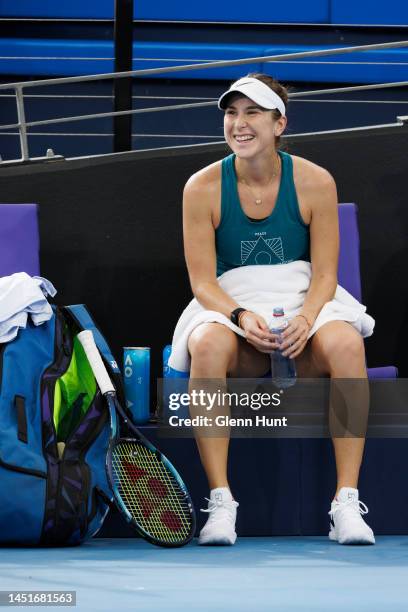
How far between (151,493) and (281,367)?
48 cm

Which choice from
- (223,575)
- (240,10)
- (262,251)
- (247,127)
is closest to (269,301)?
(262,251)

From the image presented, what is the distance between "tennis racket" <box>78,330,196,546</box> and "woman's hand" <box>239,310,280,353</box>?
36cm

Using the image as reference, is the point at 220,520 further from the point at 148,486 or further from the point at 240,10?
the point at 240,10

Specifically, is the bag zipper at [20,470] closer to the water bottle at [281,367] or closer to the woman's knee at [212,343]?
the woman's knee at [212,343]

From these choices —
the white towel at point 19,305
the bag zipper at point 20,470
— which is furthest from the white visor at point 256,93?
the bag zipper at point 20,470

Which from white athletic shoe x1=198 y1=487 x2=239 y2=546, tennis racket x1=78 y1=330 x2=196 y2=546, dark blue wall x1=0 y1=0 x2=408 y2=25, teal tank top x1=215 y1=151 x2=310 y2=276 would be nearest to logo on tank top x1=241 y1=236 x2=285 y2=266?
teal tank top x1=215 y1=151 x2=310 y2=276

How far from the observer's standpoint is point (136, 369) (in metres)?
3.33

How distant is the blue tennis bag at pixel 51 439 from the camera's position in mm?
2805

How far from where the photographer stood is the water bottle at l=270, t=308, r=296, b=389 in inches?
122

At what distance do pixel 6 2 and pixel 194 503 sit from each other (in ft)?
16.0

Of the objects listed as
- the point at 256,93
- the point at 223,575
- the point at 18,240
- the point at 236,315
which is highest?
the point at 256,93

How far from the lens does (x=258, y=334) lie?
3.03 meters

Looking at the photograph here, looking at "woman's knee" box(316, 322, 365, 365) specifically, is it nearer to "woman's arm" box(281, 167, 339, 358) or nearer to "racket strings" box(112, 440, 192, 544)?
"woman's arm" box(281, 167, 339, 358)

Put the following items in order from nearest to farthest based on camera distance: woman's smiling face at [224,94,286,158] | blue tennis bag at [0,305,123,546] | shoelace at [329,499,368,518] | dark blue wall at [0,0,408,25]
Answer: blue tennis bag at [0,305,123,546]
shoelace at [329,499,368,518]
woman's smiling face at [224,94,286,158]
dark blue wall at [0,0,408,25]
